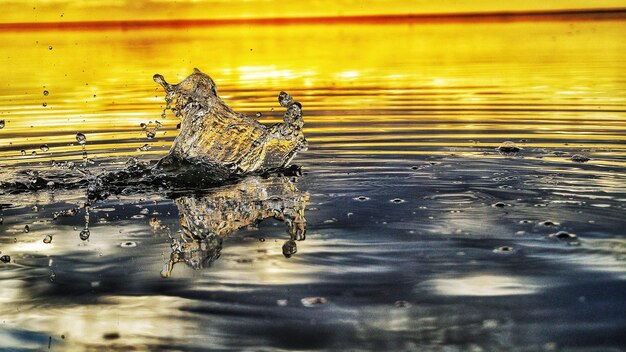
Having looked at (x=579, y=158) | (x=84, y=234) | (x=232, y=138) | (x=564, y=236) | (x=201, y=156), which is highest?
(x=232, y=138)

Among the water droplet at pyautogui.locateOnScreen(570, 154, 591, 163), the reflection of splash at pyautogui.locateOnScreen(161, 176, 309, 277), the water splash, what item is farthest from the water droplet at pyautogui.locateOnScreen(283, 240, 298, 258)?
the water droplet at pyautogui.locateOnScreen(570, 154, 591, 163)

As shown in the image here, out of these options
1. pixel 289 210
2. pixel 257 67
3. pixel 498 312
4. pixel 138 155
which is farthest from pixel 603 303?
pixel 257 67

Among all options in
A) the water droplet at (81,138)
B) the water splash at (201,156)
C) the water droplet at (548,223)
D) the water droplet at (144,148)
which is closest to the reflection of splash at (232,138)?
the water splash at (201,156)

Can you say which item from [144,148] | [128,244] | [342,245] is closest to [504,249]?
[342,245]

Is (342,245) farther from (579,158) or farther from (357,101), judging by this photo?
(357,101)

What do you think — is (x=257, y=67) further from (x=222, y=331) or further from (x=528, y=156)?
(x=222, y=331)

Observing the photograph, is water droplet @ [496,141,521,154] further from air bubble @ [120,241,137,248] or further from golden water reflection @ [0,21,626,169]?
air bubble @ [120,241,137,248]

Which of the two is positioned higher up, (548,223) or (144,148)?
(144,148)
